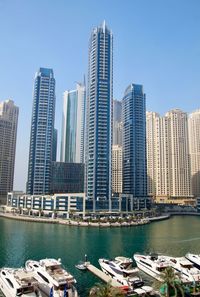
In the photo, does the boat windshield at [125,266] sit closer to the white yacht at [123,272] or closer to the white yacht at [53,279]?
the white yacht at [123,272]

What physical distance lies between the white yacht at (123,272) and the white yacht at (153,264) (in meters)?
4.19

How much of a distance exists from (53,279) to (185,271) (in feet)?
73.7

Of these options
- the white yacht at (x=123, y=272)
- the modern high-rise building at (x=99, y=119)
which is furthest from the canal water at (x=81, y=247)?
the modern high-rise building at (x=99, y=119)

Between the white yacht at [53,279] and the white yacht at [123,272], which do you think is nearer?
the white yacht at [53,279]

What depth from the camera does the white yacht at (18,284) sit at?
124 ft

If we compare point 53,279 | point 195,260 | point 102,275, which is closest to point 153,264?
point 102,275

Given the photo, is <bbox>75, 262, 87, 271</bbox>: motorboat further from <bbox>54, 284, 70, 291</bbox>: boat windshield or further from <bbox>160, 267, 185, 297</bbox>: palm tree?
<bbox>160, 267, 185, 297</bbox>: palm tree

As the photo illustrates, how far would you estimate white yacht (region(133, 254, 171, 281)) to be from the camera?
48969mm

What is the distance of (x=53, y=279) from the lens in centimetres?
4106

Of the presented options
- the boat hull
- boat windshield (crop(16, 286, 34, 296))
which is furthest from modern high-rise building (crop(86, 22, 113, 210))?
boat windshield (crop(16, 286, 34, 296))

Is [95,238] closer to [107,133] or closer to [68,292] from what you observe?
[68,292]

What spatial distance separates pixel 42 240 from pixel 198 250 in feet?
148

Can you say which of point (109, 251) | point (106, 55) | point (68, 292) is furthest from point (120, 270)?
point (106, 55)

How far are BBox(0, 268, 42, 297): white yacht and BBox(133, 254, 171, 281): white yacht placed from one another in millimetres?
20994
